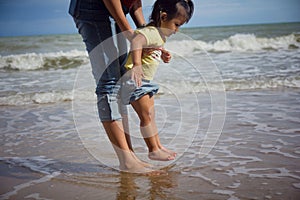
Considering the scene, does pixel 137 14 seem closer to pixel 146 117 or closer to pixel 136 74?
pixel 136 74

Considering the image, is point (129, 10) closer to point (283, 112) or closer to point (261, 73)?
point (283, 112)

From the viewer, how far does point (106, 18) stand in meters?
2.04

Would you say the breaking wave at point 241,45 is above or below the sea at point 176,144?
above

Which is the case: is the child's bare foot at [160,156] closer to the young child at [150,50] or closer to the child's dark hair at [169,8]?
the young child at [150,50]

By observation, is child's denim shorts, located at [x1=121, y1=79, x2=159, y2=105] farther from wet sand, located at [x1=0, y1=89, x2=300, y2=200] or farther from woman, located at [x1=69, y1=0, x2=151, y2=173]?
wet sand, located at [x1=0, y1=89, x2=300, y2=200]

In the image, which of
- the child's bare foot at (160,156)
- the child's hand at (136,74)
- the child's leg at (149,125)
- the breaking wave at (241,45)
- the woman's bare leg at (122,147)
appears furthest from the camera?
the breaking wave at (241,45)

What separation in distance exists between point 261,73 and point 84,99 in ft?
12.0

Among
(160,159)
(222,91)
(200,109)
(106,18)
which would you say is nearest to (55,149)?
(160,159)

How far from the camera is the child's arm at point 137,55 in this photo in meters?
2.00

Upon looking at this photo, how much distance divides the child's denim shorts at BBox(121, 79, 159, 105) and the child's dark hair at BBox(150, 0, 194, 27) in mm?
400

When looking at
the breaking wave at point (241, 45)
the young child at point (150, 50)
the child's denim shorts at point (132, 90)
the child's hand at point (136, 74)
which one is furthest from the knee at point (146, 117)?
the breaking wave at point (241, 45)

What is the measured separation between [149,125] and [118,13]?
770 millimetres

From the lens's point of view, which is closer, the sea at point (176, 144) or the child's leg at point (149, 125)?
the sea at point (176, 144)

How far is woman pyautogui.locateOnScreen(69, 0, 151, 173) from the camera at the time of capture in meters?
2.00
